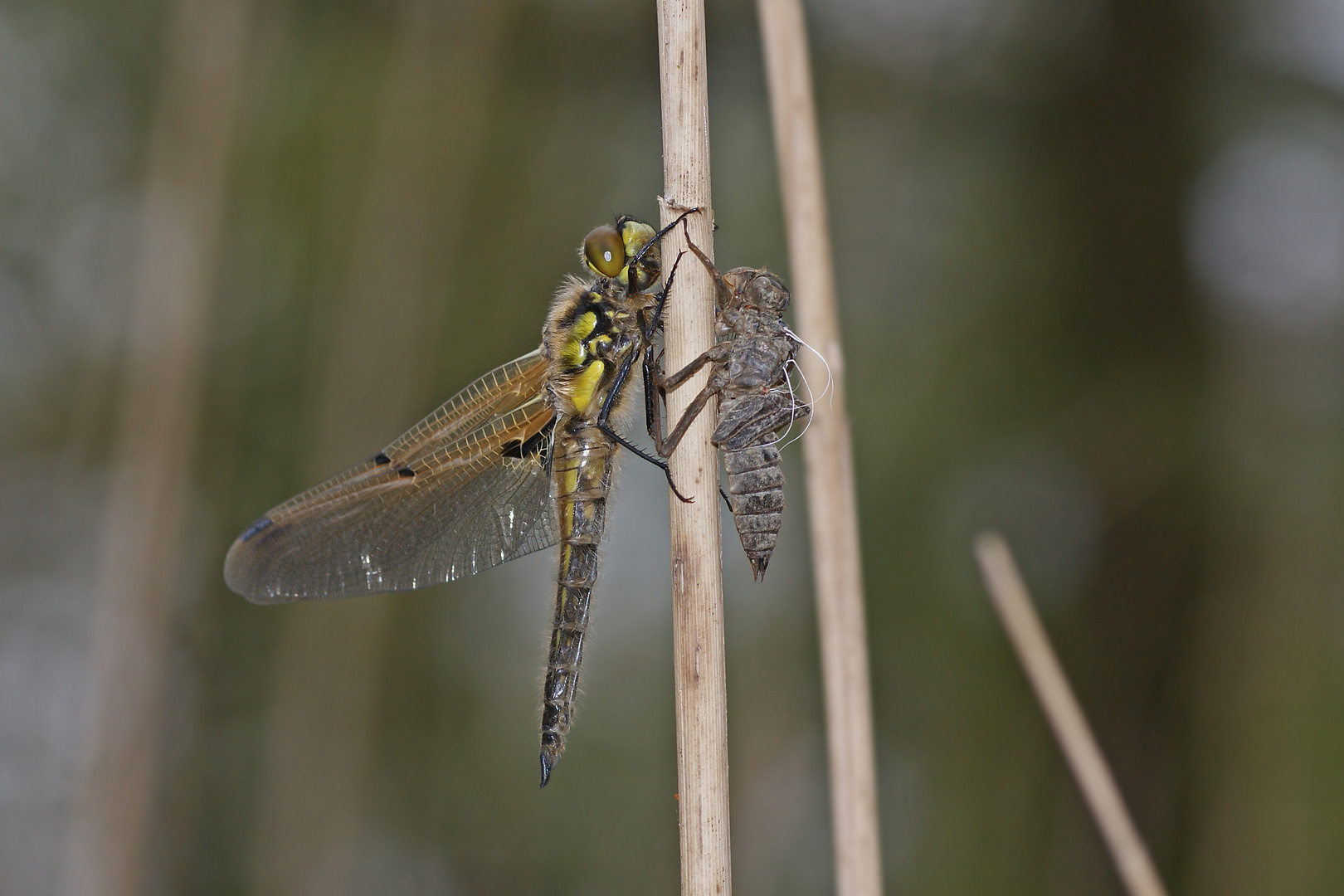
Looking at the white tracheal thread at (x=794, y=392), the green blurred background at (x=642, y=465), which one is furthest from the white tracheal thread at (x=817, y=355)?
the green blurred background at (x=642, y=465)

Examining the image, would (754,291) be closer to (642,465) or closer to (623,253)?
(623,253)

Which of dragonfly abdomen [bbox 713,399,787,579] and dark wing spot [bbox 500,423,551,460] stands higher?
dark wing spot [bbox 500,423,551,460]

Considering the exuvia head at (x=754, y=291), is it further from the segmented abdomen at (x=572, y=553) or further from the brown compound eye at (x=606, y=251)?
the segmented abdomen at (x=572, y=553)

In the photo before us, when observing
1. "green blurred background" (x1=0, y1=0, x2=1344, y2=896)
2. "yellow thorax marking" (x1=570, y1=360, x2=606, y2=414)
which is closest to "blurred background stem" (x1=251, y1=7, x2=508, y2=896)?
"green blurred background" (x1=0, y1=0, x2=1344, y2=896)

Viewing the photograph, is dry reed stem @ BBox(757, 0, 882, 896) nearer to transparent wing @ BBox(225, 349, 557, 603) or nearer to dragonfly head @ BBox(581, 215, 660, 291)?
dragonfly head @ BBox(581, 215, 660, 291)

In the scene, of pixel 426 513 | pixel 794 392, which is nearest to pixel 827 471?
pixel 794 392

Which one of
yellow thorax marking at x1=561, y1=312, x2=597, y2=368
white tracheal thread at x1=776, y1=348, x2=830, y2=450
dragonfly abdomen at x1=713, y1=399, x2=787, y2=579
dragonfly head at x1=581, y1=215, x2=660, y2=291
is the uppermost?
dragonfly head at x1=581, y1=215, x2=660, y2=291
